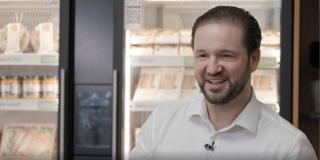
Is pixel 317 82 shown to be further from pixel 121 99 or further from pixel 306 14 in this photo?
pixel 121 99

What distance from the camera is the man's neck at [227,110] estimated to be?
154 centimetres

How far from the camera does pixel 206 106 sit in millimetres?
1581

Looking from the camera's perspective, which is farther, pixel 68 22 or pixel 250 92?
pixel 68 22

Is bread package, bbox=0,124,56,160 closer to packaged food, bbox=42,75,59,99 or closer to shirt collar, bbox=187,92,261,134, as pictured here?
packaged food, bbox=42,75,59,99

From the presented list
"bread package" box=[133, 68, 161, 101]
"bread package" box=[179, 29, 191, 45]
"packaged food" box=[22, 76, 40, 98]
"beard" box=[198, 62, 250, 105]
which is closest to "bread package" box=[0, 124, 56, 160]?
"packaged food" box=[22, 76, 40, 98]

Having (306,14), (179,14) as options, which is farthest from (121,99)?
(306,14)

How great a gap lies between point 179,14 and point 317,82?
0.83 meters

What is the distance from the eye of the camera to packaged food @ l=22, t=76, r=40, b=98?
265 centimetres

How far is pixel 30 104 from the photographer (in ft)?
8.21

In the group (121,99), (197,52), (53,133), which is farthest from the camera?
(53,133)

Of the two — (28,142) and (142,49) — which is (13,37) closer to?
(28,142)

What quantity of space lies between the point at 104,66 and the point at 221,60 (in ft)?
3.76

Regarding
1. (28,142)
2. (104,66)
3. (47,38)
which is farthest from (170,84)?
(28,142)

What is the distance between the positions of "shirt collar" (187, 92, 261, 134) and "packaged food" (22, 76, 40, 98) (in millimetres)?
1282
